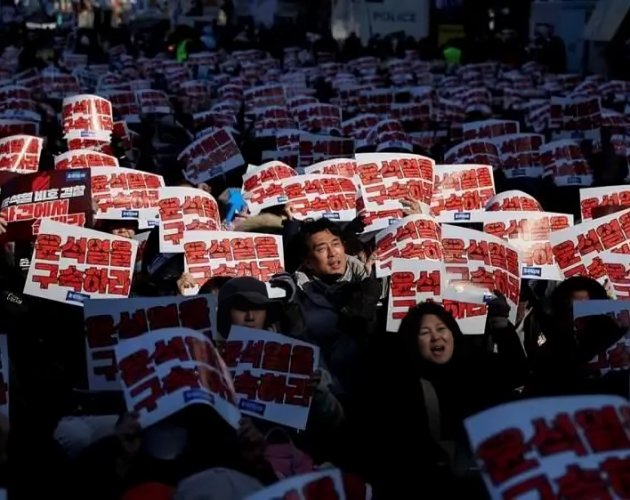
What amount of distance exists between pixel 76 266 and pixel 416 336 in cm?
228

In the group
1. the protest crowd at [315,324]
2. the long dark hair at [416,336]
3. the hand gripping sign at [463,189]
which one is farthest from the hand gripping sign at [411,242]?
the hand gripping sign at [463,189]

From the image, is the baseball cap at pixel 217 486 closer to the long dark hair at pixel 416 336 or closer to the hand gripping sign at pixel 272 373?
the hand gripping sign at pixel 272 373

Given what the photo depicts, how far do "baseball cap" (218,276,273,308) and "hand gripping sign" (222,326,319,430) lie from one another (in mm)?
411

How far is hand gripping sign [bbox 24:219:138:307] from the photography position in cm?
734

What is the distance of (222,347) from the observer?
601 centimetres

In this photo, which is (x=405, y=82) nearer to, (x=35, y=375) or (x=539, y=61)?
(x=539, y=61)

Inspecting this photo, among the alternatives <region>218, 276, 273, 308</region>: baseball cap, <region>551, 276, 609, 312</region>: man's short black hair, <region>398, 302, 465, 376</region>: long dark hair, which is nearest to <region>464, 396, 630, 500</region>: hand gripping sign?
<region>398, 302, 465, 376</region>: long dark hair

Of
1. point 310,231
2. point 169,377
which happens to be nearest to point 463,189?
point 310,231

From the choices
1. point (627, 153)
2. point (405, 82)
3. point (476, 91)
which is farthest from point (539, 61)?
point (627, 153)

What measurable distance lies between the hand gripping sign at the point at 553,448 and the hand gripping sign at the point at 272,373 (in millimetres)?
1555

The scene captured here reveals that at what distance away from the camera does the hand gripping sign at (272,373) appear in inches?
223

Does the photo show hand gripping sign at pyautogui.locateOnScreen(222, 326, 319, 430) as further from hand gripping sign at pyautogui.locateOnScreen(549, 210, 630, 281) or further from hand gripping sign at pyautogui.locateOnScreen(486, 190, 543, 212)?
hand gripping sign at pyautogui.locateOnScreen(486, 190, 543, 212)

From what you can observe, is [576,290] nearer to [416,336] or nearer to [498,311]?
[498,311]

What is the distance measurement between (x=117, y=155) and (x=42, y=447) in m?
8.08
